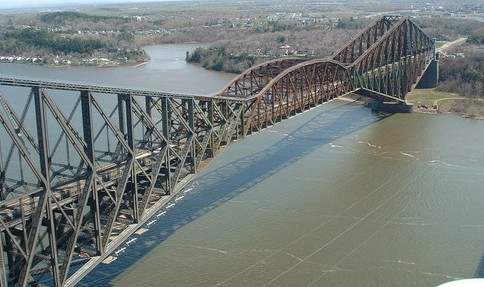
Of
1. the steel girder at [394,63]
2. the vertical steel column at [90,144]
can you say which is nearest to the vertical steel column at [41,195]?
the vertical steel column at [90,144]

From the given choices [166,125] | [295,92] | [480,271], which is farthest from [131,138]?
[295,92]

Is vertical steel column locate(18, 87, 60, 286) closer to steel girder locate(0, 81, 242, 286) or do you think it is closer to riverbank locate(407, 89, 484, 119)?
steel girder locate(0, 81, 242, 286)

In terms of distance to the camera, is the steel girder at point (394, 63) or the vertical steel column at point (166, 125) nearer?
the vertical steel column at point (166, 125)

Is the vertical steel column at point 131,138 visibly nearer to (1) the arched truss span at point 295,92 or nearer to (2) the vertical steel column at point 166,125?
(2) the vertical steel column at point 166,125

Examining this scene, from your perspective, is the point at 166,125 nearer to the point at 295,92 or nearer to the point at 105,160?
the point at 105,160

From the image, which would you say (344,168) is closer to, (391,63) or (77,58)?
Answer: (391,63)

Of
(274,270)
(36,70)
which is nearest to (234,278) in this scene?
(274,270)

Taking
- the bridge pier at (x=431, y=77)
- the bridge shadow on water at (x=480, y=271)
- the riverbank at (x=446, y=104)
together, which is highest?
the bridge pier at (x=431, y=77)

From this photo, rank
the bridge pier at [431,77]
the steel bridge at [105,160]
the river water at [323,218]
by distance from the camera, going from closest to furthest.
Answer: the steel bridge at [105,160]
the river water at [323,218]
the bridge pier at [431,77]
